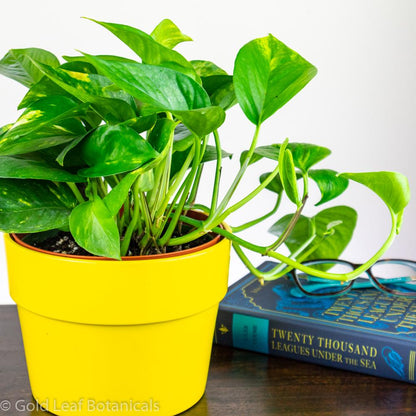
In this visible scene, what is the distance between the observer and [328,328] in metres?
0.71

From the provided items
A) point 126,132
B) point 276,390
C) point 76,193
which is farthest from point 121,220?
point 276,390

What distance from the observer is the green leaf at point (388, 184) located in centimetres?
55

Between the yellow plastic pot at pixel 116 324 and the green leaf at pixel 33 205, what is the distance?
0.03 m

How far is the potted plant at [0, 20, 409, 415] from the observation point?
47cm

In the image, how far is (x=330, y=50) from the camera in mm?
1592

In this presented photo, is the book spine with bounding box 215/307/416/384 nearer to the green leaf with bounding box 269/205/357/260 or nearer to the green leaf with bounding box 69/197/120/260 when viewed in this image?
the green leaf with bounding box 269/205/357/260

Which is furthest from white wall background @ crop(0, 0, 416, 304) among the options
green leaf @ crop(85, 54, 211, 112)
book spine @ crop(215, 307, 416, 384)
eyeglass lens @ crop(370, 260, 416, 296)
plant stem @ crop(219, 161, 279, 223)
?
green leaf @ crop(85, 54, 211, 112)

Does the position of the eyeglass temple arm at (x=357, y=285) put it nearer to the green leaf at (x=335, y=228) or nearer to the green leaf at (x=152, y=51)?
the green leaf at (x=335, y=228)

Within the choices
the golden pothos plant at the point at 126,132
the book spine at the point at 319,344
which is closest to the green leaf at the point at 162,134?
the golden pothos plant at the point at 126,132

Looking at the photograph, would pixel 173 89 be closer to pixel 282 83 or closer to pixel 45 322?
pixel 282 83

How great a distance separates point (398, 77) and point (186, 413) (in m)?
1.24

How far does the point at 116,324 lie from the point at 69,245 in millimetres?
107

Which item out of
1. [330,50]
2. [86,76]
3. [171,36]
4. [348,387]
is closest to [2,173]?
[86,76]

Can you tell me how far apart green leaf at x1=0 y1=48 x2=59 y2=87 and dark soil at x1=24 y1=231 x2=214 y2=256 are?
0.50ft
